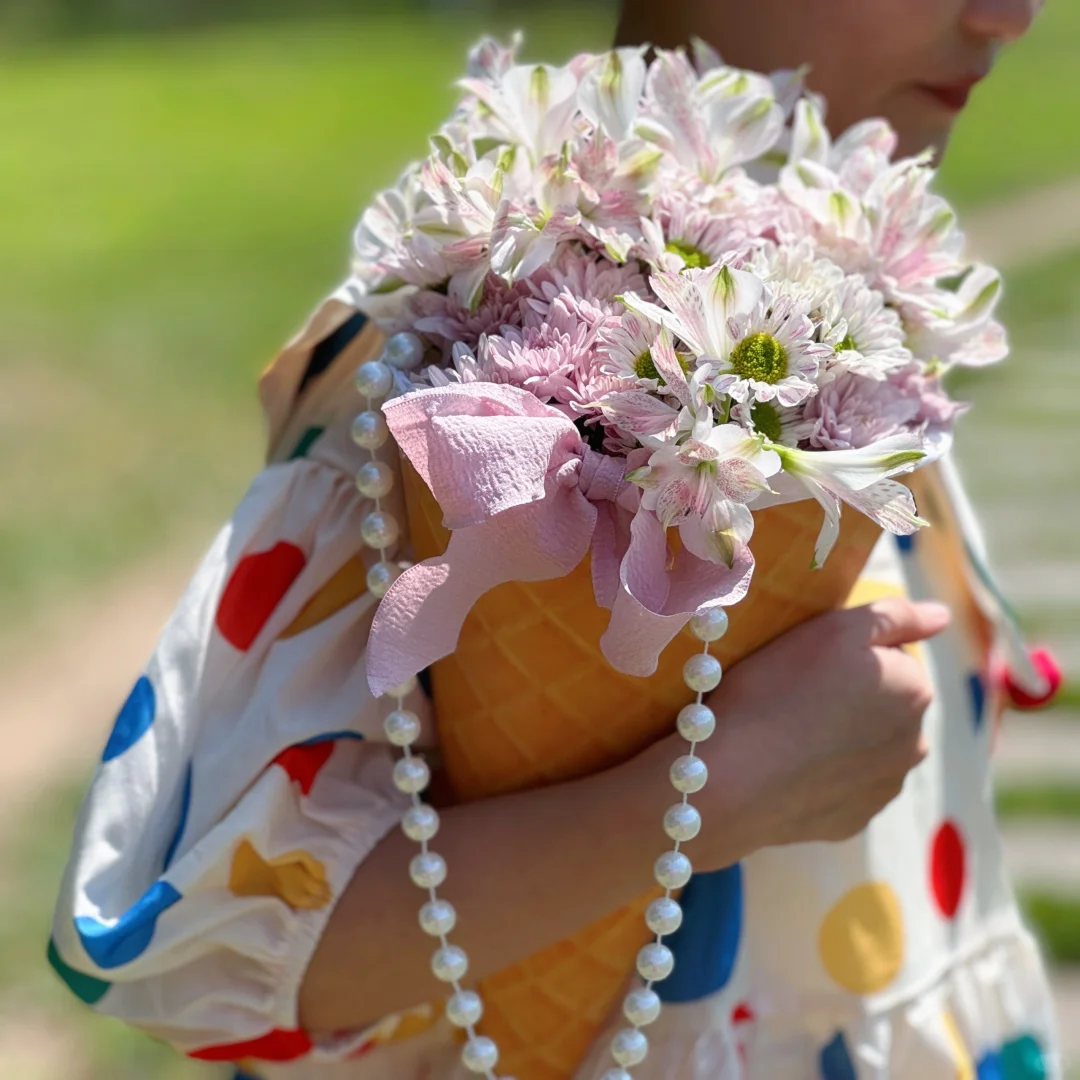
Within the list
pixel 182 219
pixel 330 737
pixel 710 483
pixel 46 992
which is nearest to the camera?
pixel 710 483

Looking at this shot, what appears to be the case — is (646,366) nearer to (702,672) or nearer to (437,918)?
(702,672)

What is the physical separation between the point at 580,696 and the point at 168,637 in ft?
1.07

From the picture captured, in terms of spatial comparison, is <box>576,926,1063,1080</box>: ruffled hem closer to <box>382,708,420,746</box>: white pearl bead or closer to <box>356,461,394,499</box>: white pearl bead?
<box>382,708,420,746</box>: white pearl bead

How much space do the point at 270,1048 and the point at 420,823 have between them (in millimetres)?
221

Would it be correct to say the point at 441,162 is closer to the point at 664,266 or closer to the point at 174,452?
the point at 664,266

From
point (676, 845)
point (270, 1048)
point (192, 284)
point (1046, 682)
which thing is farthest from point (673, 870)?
point (192, 284)

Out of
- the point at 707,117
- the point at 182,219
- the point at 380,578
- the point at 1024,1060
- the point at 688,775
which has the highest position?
the point at 707,117

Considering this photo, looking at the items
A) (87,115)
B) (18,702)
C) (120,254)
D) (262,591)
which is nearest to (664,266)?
(262,591)

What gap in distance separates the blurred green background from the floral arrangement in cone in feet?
5.91

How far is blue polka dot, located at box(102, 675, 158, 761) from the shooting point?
3.31 ft

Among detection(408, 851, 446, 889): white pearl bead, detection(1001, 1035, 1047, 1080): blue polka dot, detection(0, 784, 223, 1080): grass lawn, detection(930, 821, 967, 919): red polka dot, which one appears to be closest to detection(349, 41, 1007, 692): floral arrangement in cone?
detection(408, 851, 446, 889): white pearl bead

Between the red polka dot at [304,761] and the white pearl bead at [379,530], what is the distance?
0.16 m

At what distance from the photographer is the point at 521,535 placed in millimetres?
823

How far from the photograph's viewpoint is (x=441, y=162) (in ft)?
2.98
